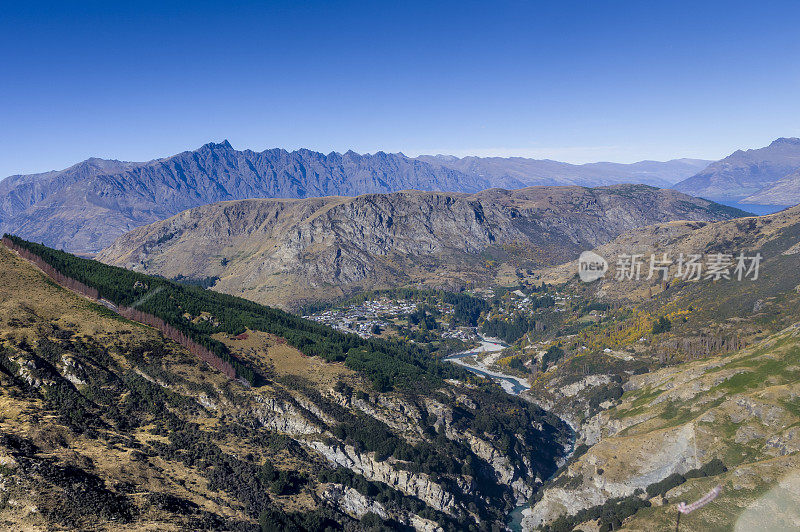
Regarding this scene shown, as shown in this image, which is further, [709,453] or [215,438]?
[215,438]

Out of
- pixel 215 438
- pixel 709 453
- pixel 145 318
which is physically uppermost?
pixel 145 318

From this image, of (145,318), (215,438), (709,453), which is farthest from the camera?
(145,318)

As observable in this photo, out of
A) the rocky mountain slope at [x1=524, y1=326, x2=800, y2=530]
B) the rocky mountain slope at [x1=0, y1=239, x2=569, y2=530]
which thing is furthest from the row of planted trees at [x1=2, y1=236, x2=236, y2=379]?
the rocky mountain slope at [x1=524, y1=326, x2=800, y2=530]

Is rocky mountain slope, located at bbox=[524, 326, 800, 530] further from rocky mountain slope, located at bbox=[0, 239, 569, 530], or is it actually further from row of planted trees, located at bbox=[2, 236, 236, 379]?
row of planted trees, located at bbox=[2, 236, 236, 379]

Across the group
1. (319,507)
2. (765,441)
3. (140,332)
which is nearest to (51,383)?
(140,332)

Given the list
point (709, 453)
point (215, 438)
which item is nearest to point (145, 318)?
point (215, 438)

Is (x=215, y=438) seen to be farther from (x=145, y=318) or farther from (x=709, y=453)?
(x=709, y=453)

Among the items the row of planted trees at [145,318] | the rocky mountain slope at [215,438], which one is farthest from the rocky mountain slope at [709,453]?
the row of planted trees at [145,318]
